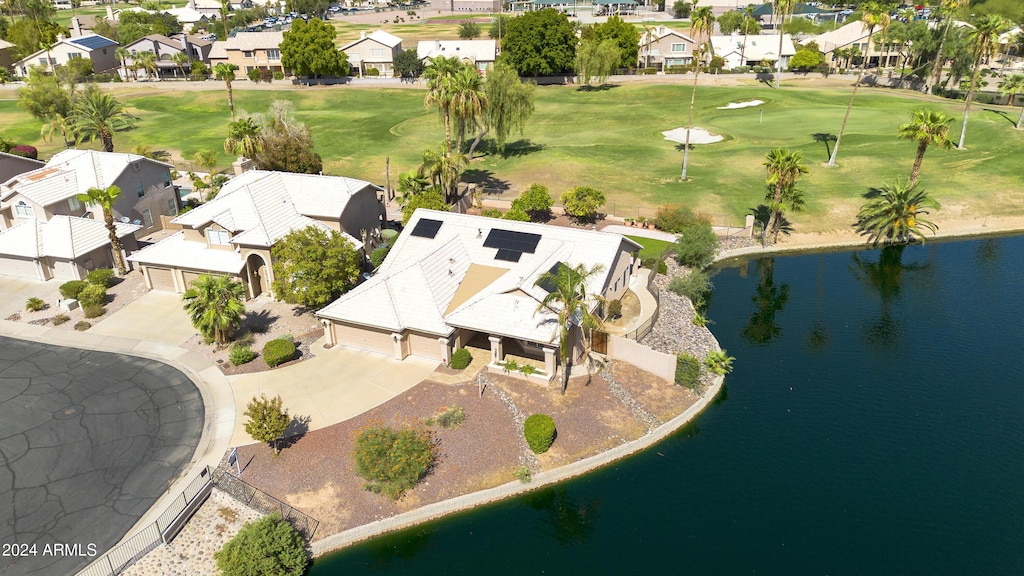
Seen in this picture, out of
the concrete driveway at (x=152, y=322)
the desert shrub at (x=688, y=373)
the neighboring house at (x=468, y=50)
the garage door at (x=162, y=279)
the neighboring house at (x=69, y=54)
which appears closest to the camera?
the desert shrub at (x=688, y=373)

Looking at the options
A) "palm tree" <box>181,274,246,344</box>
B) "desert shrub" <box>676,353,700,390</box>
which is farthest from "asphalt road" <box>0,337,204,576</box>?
"desert shrub" <box>676,353,700,390</box>

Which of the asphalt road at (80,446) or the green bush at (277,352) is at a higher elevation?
the green bush at (277,352)

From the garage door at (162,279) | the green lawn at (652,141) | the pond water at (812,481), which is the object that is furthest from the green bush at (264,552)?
the green lawn at (652,141)

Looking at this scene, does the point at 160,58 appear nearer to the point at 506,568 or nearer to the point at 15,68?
the point at 15,68


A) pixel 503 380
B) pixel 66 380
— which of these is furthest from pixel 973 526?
pixel 66 380

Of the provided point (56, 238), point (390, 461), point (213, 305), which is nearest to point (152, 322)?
point (213, 305)

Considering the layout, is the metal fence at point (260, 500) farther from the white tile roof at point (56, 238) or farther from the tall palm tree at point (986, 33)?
the tall palm tree at point (986, 33)

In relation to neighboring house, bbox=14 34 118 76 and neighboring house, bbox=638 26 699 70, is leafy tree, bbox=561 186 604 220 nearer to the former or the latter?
neighboring house, bbox=638 26 699 70

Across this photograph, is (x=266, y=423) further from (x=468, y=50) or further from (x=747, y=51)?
(x=747, y=51)
